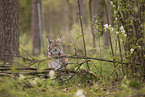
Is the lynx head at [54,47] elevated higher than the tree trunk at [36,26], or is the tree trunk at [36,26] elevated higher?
the tree trunk at [36,26]

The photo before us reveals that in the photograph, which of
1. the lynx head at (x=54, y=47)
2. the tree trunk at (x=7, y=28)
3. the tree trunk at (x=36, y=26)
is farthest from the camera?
the tree trunk at (x=36, y=26)

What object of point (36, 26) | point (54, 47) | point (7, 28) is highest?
point (36, 26)

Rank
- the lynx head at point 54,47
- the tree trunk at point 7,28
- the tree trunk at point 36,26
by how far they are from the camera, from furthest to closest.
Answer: the tree trunk at point 36,26, the tree trunk at point 7,28, the lynx head at point 54,47

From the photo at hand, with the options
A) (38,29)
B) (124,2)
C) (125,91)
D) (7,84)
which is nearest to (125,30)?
(124,2)

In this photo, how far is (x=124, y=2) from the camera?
357 centimetres

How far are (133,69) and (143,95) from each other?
1120 millimetres

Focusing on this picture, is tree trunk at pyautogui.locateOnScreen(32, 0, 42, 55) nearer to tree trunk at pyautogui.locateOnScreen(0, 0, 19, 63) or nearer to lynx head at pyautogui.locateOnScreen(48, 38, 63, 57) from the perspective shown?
tree trunk at pyautogui.locateOnScreen(0, 0, 19, 63)

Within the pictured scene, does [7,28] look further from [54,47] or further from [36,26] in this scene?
[36,26]

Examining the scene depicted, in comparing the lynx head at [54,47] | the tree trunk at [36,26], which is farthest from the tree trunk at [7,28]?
the tree trunk at [36,26]

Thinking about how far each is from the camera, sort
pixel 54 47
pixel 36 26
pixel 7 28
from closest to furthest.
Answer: pixel 54 47, pixel 7 28, pixel 36 26

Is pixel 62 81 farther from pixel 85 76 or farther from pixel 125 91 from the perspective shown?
pixel 125 91

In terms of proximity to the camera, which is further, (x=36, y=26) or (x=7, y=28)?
(x=36, y=26)

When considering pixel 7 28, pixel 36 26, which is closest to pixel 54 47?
pixel 7 28

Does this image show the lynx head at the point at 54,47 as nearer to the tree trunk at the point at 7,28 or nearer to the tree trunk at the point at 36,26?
the tree trunk at the point at 7,28
